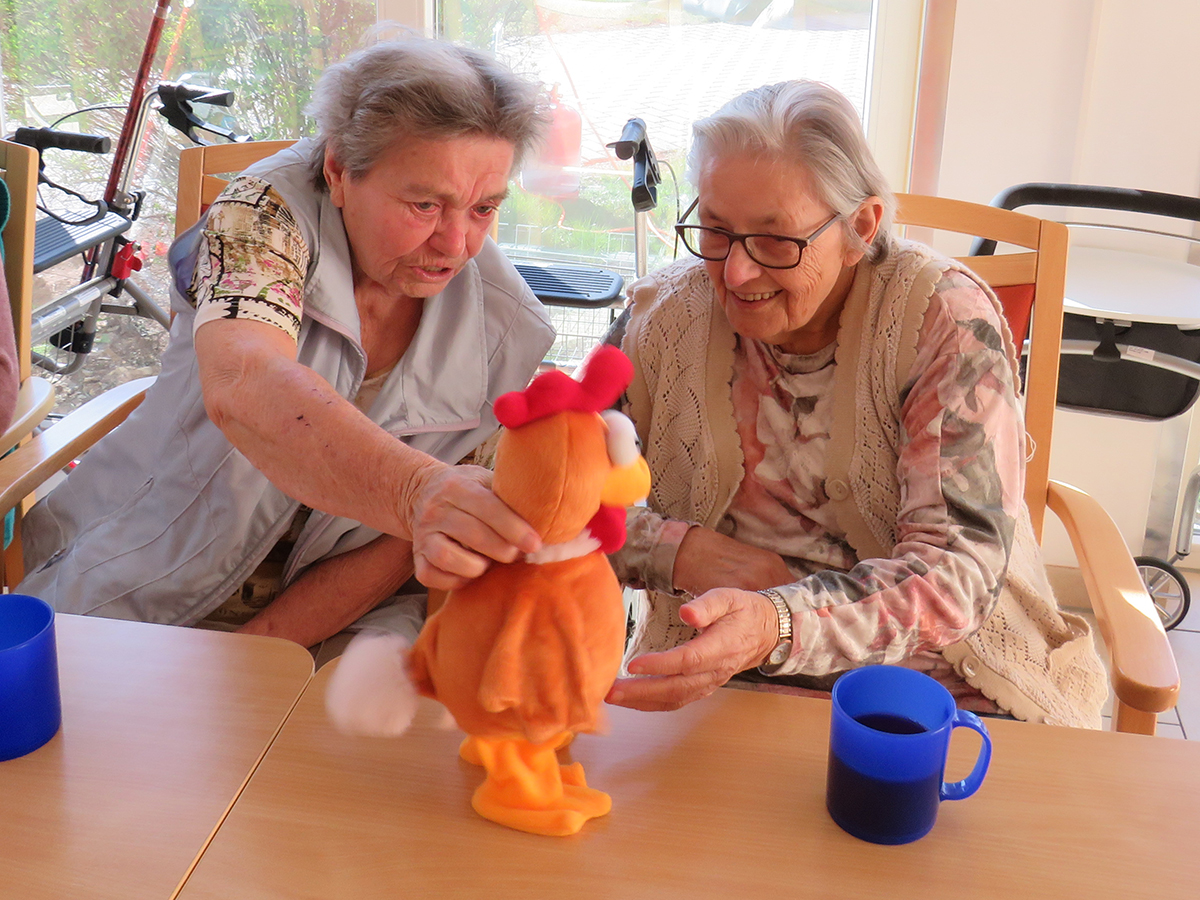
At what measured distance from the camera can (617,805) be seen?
841 millimetres

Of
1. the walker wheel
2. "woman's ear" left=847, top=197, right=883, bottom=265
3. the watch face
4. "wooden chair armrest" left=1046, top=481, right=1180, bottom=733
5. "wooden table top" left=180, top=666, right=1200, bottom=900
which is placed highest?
"woman's ear" left=847, top=197, right=883, bottom=265

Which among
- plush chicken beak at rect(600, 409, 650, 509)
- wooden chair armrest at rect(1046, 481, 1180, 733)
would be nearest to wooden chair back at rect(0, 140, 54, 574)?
plush chicken beak at rect(600, 409, 650, 509)

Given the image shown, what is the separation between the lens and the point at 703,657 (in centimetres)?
90

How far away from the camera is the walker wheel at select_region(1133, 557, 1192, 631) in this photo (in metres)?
2.43

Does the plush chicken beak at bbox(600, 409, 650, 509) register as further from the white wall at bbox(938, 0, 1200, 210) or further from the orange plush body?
Result: the white wall at bbox(938, 0, 1200, 210)

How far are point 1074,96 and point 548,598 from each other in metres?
2.03

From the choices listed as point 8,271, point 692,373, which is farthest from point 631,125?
point 8,271

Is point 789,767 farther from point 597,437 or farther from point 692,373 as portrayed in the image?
point 692,373

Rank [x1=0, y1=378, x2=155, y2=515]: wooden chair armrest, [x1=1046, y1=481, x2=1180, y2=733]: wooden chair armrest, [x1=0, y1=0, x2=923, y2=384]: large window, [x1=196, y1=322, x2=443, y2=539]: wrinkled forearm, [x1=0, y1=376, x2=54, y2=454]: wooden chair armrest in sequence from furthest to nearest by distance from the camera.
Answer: [x1=0, y1=0, x2=923, y2=384]: large window → [x1=0, y1=376, x2=54, y2=454]: wooden chair armrest → [x1=0, y1=378, x2=155, y2=515]: wooden chair armrest → [x1=1046, y1=481, x2=1180, y2=733]: wooden chair armrest → [x1=196, y1=322, x2=443, y2=539]: wrinkled forearm

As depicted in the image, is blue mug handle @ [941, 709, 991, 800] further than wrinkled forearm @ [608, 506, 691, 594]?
No

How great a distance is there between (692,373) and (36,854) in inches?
34.1

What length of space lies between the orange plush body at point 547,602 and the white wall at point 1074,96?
6.05 ft

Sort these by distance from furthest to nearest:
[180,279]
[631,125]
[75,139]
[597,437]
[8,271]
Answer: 1. [75,139]
2. [631,125]
3. [8,271]
4. [180,279]
5. [597,437]

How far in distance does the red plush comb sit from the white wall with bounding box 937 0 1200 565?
185 cm
